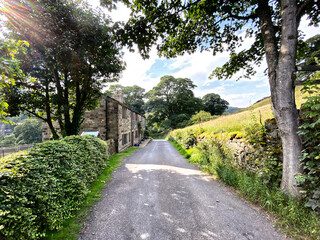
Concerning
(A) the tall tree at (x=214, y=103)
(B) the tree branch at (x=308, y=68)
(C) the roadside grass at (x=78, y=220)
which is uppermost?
(A) the tall tree at (x=214, y=103)

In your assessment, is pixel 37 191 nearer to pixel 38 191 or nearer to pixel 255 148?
pixel 38 191

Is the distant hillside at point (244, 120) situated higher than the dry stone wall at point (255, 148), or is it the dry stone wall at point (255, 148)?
the distant hillside at point (244, 120)

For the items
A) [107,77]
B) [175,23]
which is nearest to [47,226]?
[175,23]

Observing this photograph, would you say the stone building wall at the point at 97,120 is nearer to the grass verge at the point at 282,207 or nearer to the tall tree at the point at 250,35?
the tall tree at the point at 250,35

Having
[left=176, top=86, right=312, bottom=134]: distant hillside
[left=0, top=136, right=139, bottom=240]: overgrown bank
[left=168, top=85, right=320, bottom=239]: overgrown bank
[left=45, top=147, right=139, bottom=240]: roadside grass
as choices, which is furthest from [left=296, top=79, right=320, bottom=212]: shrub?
[left=0, top=136, right=139, bottom=240]: overgrown bank

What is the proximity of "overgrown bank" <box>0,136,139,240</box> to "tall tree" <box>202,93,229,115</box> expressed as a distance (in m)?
54.3

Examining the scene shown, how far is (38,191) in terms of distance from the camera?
2566 mm

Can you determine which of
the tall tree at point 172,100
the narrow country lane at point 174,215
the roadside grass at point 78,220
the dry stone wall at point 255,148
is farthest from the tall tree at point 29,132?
the dry stone wall at point 255,148

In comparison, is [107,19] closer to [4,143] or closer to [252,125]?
[252,125]

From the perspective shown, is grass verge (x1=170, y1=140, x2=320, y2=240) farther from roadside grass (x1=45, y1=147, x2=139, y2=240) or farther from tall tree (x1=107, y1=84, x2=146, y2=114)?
tall tree (x1=107, y1=84, x2=146, y2=114)

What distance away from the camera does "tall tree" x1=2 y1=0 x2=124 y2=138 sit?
6.11 m

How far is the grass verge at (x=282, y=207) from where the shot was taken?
101 inches

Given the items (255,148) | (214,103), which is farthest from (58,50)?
(214,103)

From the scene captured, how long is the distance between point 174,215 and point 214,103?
5688cm
